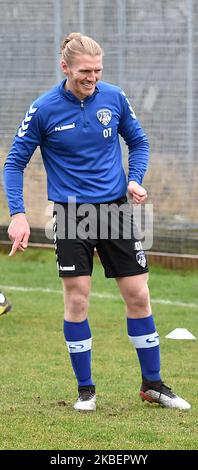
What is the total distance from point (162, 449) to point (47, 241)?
702 cm

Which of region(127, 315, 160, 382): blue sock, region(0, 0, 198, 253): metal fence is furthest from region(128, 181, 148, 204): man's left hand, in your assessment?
region(0, 0, 198, 253): metal fence

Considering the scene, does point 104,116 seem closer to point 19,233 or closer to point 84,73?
point 84,73

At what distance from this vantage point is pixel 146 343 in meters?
6.64

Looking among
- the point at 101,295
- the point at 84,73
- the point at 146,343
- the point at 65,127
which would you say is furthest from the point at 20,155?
the point at 101,295

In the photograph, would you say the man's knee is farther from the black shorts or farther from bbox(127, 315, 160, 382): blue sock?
bbox(127, 315, 160, 382): blue sock

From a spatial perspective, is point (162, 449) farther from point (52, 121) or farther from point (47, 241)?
point (47, 241)

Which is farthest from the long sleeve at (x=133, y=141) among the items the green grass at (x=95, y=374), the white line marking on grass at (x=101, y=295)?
the white line marking on grass at (x=101, y=295)

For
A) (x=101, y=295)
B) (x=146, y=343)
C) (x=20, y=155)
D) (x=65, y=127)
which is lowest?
(x=101, y=295)

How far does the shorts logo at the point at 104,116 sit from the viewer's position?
642 cm

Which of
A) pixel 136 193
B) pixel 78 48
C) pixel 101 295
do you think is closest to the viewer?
pixel 78 48

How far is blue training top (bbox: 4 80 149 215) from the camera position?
6398 millimetres

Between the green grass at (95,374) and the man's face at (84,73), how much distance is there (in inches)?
66.8

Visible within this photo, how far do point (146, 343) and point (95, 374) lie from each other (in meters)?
1.17

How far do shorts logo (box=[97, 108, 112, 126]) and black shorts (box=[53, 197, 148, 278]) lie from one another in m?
0.44
